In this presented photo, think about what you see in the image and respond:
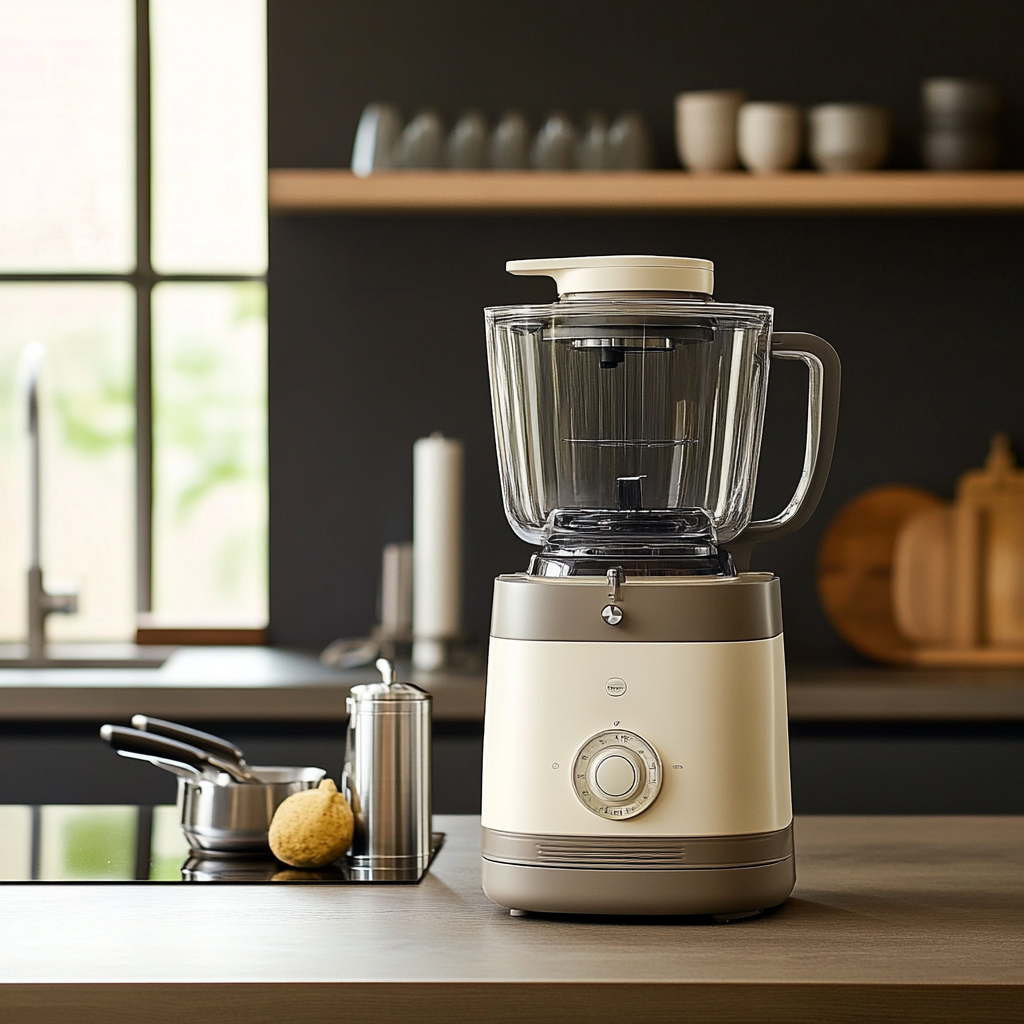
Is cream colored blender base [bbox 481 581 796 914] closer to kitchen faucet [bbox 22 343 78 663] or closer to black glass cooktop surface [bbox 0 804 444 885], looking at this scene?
black glass cooktop surface [bbox 0 804 444 885]

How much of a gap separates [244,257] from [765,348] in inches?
73.6

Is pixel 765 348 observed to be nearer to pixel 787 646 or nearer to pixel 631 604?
pixel 631 604

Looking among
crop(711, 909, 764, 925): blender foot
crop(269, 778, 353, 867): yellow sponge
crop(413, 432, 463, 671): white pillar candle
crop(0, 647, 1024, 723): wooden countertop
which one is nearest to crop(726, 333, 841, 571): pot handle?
crop(711, 909, 764, 925): blender foot

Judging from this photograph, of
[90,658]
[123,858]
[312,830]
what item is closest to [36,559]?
[90,658]

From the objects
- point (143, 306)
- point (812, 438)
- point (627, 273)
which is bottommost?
point (812, 438)

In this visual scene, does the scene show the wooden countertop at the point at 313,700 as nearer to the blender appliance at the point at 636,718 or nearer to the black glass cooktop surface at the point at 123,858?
the black glass cooktop surface at the point at 123,858

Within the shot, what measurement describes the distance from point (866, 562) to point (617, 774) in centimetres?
173

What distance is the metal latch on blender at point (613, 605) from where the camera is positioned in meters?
0.94

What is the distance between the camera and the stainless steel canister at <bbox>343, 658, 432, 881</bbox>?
107 cm

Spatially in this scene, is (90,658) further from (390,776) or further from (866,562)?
(390,776)

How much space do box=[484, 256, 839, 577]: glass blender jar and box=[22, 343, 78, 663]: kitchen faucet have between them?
1.53 m

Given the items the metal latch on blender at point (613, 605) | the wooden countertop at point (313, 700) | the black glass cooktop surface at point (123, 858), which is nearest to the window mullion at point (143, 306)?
the wooden countertop at point (313, 700)

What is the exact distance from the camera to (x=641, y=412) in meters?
1.15

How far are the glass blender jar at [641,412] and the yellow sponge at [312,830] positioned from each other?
25cm
